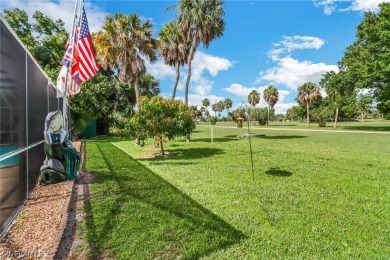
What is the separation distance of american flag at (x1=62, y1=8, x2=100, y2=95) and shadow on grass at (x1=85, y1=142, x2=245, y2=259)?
115 inches

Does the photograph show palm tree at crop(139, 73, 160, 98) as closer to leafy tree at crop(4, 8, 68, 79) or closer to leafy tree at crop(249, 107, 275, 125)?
leafy tree at crop(4, 8, 68, 79)

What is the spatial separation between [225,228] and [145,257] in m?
1.31

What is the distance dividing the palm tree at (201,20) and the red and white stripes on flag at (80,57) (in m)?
14.2

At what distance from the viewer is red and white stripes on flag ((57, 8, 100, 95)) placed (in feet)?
19.2

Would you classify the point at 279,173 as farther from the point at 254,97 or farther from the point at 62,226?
the point at 254,97

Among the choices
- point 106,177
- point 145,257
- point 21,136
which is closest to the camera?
point 145,257

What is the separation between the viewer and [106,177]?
6914mm

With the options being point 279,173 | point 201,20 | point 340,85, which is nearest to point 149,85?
point 201,20

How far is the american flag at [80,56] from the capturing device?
5.85 m

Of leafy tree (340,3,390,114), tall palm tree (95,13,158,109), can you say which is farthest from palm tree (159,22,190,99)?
leafy tree (340,3,390,114)

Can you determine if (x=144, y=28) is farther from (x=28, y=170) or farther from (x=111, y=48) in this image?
(x=28, y=170)

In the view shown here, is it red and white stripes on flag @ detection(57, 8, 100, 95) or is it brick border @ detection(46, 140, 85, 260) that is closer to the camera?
brick border @ detection(46, 140, 85, 260)

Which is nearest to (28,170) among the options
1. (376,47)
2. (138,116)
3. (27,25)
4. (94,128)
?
(138,116)

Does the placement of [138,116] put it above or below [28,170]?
above
